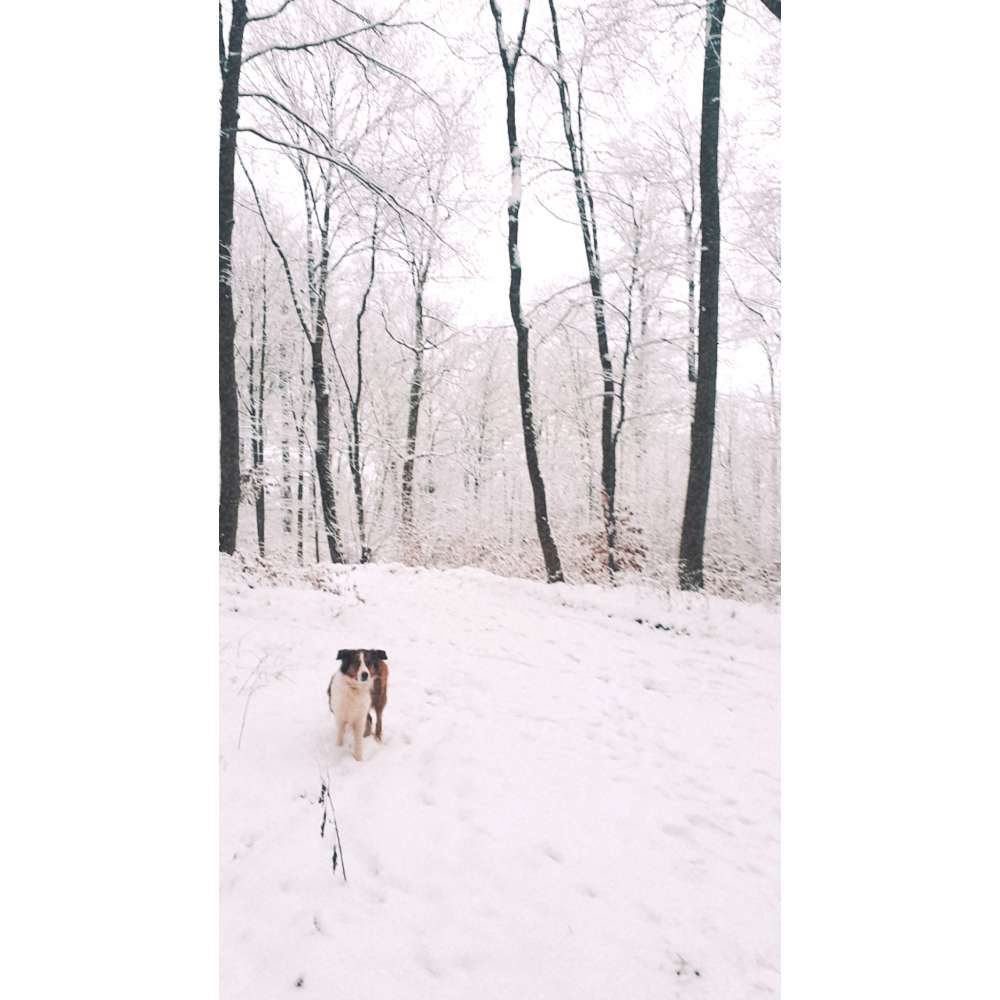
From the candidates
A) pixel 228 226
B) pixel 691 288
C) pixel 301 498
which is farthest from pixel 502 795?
pixel 228 226

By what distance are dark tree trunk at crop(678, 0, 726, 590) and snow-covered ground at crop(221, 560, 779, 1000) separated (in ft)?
0.74

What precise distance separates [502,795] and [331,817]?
0.52 m

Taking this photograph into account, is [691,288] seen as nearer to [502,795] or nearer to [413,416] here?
[413,416]

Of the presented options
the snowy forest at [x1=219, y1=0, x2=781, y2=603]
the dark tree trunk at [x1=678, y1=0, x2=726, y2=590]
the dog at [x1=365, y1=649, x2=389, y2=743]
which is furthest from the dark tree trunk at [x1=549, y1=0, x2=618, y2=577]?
the dog at [x1=365, y1=649, x2=389, y2=743]

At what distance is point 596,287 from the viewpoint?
2127 millimetres

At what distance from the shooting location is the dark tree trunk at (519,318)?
2.08m

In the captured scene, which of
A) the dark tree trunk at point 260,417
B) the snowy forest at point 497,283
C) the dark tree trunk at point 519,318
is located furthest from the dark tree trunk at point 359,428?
the dark tree trunk at point 519,318

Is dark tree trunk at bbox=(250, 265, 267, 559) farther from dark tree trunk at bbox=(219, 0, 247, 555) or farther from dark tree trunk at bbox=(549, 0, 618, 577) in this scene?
dark tree trunk at bbox=(549, 0, 618, 577)
